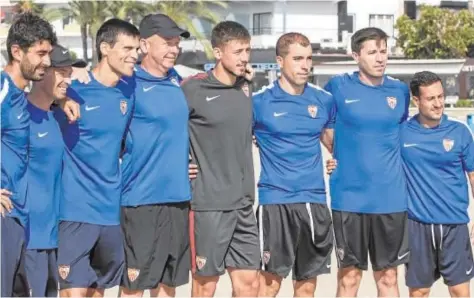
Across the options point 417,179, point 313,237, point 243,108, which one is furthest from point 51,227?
point 417,179

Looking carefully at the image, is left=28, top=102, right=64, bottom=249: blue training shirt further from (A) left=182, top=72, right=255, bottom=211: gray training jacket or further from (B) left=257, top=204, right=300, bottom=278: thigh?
(B) left=257, top=204, right=300, bottom=278: thigh

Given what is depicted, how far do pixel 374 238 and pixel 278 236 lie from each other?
0.85 metres

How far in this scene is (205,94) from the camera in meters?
6.82

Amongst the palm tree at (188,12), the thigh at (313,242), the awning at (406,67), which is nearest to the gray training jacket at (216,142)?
the thigh at (313,242)

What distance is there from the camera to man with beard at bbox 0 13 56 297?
18.5ft

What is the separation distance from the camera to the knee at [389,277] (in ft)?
24.4

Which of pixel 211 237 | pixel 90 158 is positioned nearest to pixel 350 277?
pixel 211 237

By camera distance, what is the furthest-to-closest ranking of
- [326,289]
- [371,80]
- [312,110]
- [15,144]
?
1. [326,289]
2. [371,80]
3. [312,110]
4. [15,144]

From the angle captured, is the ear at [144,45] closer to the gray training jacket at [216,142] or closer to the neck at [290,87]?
the gray training jacket at [216,142]

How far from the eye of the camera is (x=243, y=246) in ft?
22.7

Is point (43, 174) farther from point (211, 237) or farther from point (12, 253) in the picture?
point (211, 237)

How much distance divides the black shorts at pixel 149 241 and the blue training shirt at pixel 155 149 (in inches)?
3.6

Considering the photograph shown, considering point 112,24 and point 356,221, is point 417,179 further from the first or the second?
point 112,24

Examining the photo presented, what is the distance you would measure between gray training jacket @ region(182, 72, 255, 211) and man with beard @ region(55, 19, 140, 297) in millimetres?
615
